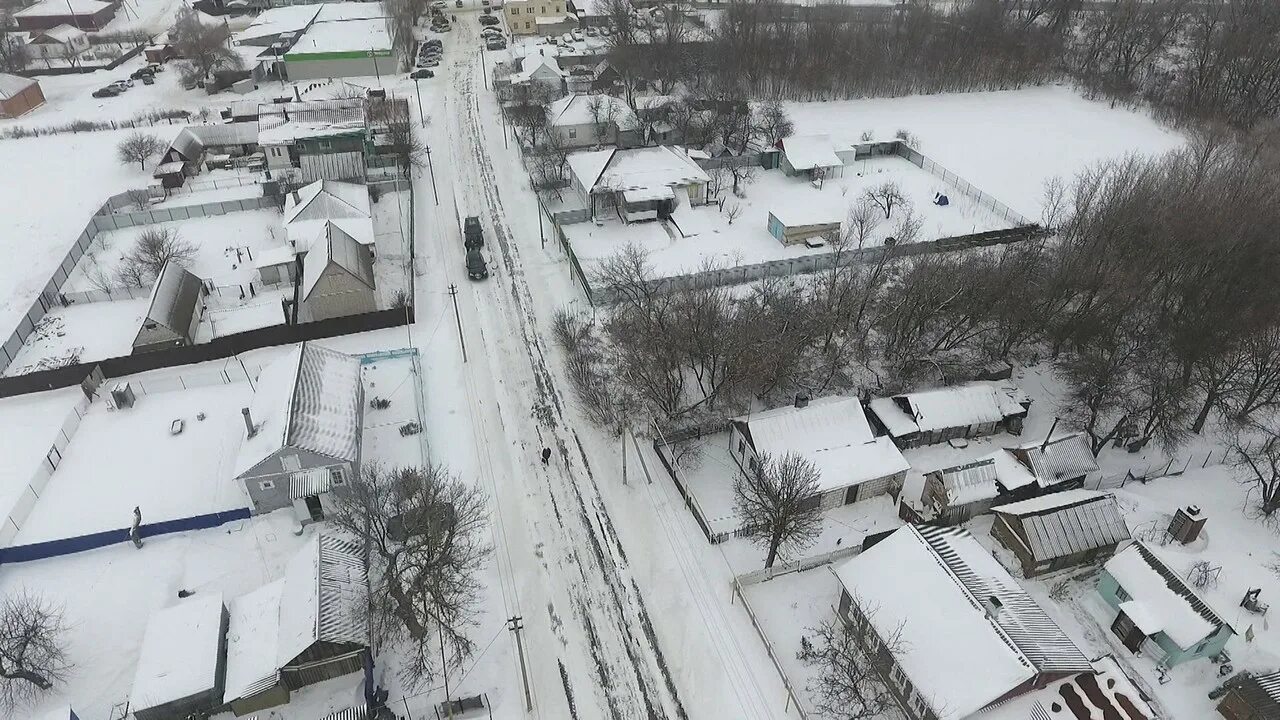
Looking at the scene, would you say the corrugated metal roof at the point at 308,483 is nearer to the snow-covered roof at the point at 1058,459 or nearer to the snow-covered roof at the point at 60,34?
the snow-covered roof at the point at 1058,459

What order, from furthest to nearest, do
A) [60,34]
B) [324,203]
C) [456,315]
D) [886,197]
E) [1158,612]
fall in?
1. [60,34]
2. [886,197]
3. [324,203]
4. [456,315]
5. [1158,612]

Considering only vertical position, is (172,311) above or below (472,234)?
below

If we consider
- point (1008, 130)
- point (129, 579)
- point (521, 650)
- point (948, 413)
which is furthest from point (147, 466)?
point (1008, 130)

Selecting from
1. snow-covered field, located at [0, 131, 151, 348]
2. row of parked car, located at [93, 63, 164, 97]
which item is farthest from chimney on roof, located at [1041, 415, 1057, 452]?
row of parked car, located at [93, 63, 164, 97]

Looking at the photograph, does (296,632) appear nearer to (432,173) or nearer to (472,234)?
(472,234)

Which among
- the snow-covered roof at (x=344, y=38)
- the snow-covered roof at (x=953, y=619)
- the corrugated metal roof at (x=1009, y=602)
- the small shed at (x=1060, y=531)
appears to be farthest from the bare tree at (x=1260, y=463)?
the snow-covered roof at (x=344, y=38)

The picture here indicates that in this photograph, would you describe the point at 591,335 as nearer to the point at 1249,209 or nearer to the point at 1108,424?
the point at 1108,424
